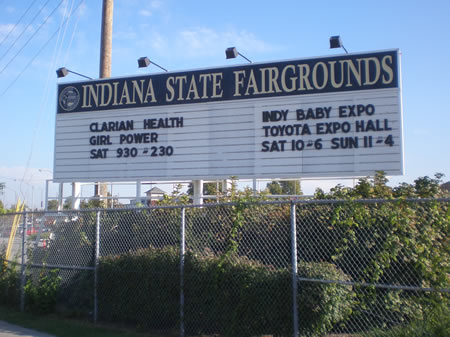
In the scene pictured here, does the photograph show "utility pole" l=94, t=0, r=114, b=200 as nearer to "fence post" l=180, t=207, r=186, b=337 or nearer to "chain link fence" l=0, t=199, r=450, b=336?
"chain link fence" l=0, t=199, r=450, b=336

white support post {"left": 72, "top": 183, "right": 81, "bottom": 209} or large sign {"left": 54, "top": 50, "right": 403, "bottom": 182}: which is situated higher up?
large sign {"left": 54, "top": 50, "right": 403, "bottom": 182}

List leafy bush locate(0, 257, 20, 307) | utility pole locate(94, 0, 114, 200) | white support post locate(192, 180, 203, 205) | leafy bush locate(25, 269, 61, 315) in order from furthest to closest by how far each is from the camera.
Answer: utility pole locate(94, 0, 114, 200) → white support post locate(192, 180, 203, 205) → leafy bush locate(0, 257, 20, 307) → leafy bush locate(25, 269, 61, 315)

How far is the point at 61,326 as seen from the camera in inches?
351

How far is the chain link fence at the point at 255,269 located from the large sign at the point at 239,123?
399 cm

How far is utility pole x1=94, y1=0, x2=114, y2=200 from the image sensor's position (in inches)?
645

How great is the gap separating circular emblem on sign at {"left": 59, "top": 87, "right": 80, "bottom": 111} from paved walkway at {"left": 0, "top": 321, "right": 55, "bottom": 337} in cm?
781

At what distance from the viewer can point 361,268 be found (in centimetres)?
731

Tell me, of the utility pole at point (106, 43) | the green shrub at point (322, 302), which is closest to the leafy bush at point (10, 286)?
the utility pole at point (106, 43)

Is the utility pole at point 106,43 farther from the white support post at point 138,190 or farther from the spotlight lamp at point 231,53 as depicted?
the spotlight lamp at point 231,53

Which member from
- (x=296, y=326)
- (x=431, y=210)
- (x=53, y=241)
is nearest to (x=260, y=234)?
(x=296, y=326)

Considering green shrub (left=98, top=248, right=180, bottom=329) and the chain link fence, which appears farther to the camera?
green shrub (left=98, top=248, right=180, bottom=329)

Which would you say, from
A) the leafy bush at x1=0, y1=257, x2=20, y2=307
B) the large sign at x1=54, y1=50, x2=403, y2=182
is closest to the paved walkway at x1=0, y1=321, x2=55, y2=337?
the leafy bush at x1=0, y1=257, x2=20, y2=307

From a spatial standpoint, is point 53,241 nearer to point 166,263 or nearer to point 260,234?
point 166,263

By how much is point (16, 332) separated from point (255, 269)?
4.46m
